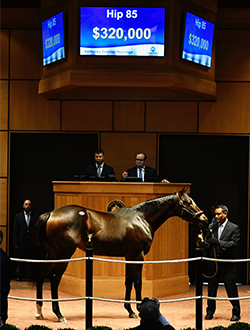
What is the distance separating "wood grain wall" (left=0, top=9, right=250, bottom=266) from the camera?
10016mm

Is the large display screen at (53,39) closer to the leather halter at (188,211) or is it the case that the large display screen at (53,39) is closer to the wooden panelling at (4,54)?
the wooden panelling at (4,54)

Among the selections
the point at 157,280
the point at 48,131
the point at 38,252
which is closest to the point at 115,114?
the point at 48,131

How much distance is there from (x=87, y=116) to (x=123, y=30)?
7.42 feet

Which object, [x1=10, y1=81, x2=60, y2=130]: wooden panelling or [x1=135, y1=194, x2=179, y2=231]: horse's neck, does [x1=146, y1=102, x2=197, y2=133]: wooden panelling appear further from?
[x1=135, y1=194, x2=179, y2=231]: horse's neck

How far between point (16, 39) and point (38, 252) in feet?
17.0

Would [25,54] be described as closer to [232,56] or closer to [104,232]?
[232,56]

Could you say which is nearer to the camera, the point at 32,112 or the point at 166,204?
the point at 166,204

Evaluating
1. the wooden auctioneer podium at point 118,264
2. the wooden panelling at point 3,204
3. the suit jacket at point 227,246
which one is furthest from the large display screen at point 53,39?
the suit jacket at point 227,246

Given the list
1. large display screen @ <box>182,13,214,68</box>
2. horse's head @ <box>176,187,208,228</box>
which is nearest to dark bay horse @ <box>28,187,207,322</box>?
horse's head @ <box>176,187,208,228</box>

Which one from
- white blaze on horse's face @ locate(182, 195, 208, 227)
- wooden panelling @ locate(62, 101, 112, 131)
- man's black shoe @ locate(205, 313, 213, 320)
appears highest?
wooden panelling @ locate(62, 101, 112, 131)

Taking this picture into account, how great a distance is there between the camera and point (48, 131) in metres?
10.1

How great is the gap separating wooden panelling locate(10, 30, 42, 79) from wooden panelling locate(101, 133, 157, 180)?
1.92 meters

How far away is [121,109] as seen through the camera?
1009 cm

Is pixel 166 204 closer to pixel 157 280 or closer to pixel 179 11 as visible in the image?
pixel 157 280
